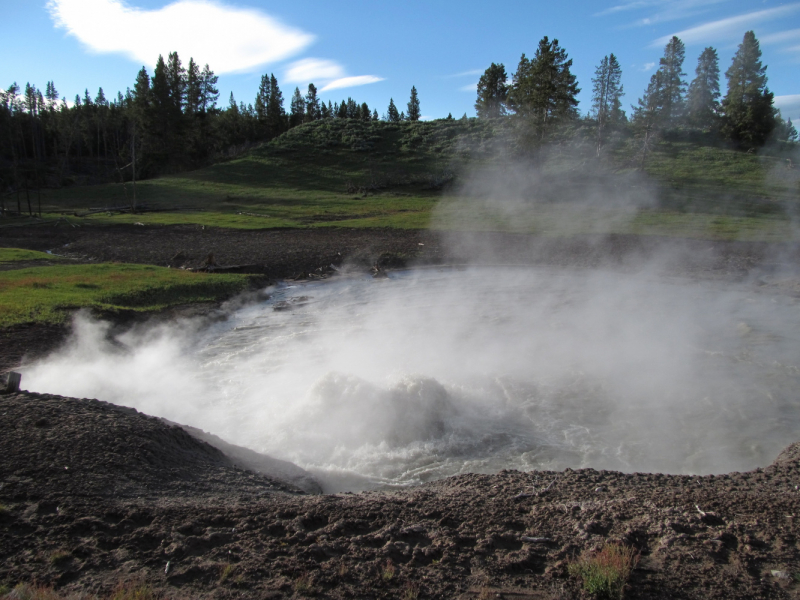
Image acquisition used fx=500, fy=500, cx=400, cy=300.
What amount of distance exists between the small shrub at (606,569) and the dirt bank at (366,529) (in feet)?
0.31

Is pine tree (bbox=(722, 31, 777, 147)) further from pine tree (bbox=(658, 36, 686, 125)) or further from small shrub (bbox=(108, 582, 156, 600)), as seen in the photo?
small shrub (bbox=(108, 582, 156, 600))

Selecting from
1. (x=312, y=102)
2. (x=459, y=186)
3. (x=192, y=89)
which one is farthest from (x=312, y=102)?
(x=459, y=186)

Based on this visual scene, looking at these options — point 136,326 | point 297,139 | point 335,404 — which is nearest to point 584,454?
point 335,404

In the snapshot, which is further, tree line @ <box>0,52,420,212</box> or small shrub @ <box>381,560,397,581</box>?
tree line @ <box>0,52,420,212</box>

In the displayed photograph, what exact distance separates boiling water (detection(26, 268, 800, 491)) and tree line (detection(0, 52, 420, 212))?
43.9 metres

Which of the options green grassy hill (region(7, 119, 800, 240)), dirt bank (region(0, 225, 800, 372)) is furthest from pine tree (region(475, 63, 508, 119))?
dirt bank (region(0, 225, 800, 372))

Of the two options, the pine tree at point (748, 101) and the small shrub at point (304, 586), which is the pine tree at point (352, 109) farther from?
the small shrub at point (304, 586)

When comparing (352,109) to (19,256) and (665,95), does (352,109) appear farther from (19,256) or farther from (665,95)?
(19,256)

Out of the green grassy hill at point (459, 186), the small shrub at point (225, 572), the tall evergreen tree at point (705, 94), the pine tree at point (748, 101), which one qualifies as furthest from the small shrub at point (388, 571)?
the tall evergreen tree at point (705, 94)

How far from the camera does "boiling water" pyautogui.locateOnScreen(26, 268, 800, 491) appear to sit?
6926mm

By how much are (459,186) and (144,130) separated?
38748 mm

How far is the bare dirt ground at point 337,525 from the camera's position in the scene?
3.59 m

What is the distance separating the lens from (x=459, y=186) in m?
42.2

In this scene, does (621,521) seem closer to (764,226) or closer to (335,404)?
(335,404)
